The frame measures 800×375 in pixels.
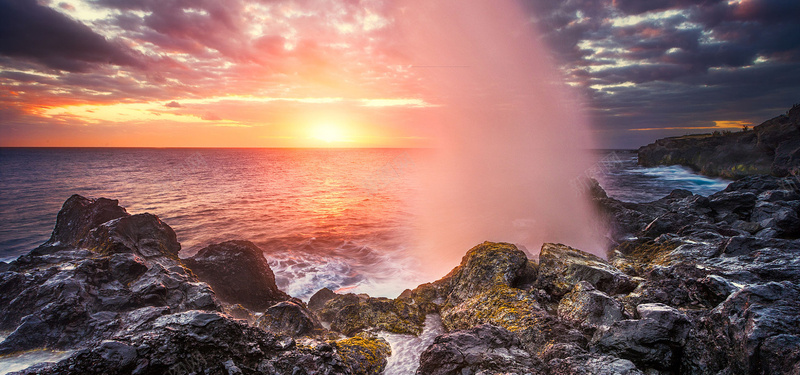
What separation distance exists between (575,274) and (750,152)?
56.5 meters

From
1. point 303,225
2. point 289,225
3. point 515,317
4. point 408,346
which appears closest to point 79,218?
point 408,346

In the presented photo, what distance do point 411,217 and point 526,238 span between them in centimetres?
1475

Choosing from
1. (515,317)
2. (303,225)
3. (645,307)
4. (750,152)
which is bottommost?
(303,225)

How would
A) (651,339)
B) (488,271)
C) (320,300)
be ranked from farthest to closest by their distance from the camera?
(320,300), (488,271), (651,339)

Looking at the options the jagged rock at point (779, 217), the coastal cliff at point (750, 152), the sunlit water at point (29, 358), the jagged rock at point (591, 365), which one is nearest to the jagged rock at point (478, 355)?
the jagged rock at point (591, 365)

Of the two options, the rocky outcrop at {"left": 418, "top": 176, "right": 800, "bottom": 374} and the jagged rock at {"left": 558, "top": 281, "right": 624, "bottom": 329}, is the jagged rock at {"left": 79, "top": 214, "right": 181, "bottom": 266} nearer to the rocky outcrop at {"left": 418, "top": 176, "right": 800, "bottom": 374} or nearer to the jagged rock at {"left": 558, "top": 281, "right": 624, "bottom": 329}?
the rocky outcrop at {"left": 418, "top": 176, "right": 800, "bottom": 374}

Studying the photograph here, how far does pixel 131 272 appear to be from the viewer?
8.91 metres

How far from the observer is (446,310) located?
10.2m

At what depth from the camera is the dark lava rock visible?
1195 centimetres

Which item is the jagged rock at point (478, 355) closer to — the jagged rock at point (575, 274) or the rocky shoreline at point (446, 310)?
the rocky shoreline at point (446, 310)

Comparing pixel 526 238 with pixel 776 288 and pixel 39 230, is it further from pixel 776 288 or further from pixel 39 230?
pixel 39 230

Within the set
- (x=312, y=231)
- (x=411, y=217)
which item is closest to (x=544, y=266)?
(x=312, y=231)

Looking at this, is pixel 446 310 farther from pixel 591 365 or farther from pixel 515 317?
pixel 591 365

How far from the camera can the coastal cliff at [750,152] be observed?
34.0 m
